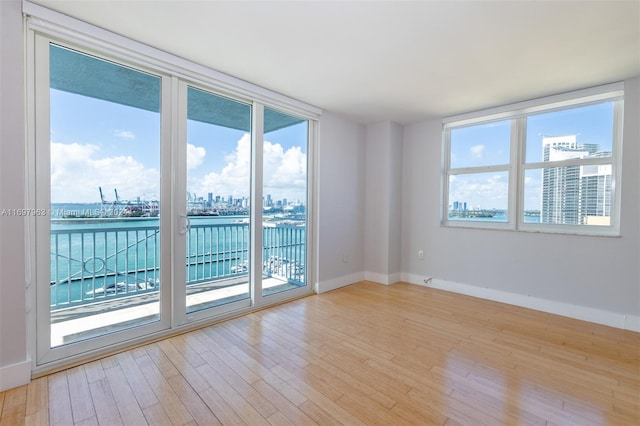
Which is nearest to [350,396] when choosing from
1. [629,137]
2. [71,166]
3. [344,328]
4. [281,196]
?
[344,328]

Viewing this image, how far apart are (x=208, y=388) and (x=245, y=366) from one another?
305 mm

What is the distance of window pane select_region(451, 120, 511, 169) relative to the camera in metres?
3.63

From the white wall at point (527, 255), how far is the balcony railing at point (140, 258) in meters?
1.88

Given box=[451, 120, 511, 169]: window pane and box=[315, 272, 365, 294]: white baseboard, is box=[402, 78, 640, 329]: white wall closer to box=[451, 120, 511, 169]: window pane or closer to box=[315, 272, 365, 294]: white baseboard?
box=[451, 120, 511, 169]: window pane

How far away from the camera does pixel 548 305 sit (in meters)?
3.18

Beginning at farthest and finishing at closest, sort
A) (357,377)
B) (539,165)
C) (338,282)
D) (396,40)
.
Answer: (338,282) < (539,165) < (396,40) < (357,377)

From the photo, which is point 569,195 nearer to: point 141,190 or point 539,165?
point 539,165

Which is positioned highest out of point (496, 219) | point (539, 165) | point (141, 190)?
point (539, 165)

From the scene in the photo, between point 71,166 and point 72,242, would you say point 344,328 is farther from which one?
point 71,166

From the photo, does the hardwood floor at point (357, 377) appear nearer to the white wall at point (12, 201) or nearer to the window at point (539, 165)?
the white wall at point (12, 201)

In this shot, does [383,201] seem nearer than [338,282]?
No

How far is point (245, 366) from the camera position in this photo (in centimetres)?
206

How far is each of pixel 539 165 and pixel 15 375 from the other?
507cm

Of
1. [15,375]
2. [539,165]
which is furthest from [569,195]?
[15,375]
